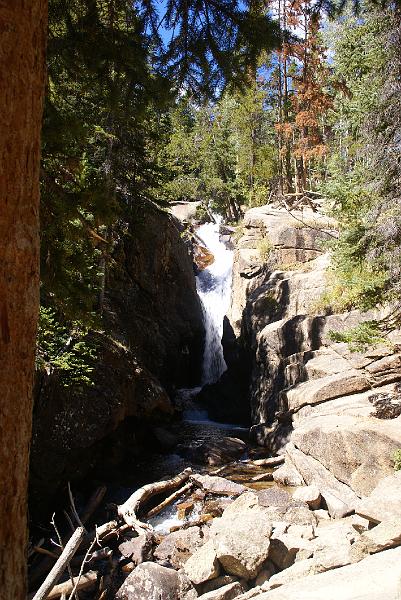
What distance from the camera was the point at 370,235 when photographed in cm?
927

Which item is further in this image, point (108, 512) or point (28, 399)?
point (108, 512)

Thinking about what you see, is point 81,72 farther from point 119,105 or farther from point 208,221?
point 208,221

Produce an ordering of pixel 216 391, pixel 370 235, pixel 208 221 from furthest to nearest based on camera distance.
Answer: pixel 208 221, pixel 216 391, pixel 370 235

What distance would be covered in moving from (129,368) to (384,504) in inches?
327

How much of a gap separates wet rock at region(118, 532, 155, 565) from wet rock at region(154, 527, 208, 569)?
16 cm

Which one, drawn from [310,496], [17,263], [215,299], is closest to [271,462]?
[310,496]

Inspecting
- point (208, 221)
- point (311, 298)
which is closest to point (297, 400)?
point (311, 298)

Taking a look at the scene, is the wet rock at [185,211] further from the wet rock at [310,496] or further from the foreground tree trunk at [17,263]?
the foreground tree trunk at [17,263]

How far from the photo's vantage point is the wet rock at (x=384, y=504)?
20.6ft

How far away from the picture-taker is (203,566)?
7.15 m

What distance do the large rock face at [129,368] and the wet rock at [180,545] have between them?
3038mm

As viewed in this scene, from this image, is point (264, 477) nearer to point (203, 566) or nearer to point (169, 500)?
point (169, 500)

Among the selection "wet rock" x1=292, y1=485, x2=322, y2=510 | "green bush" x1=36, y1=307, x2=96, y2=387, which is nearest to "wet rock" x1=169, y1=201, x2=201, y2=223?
"green bush" x1=36, y1=307, x2=96, y2=387

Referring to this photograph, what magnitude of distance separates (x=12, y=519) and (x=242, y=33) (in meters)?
5.20
